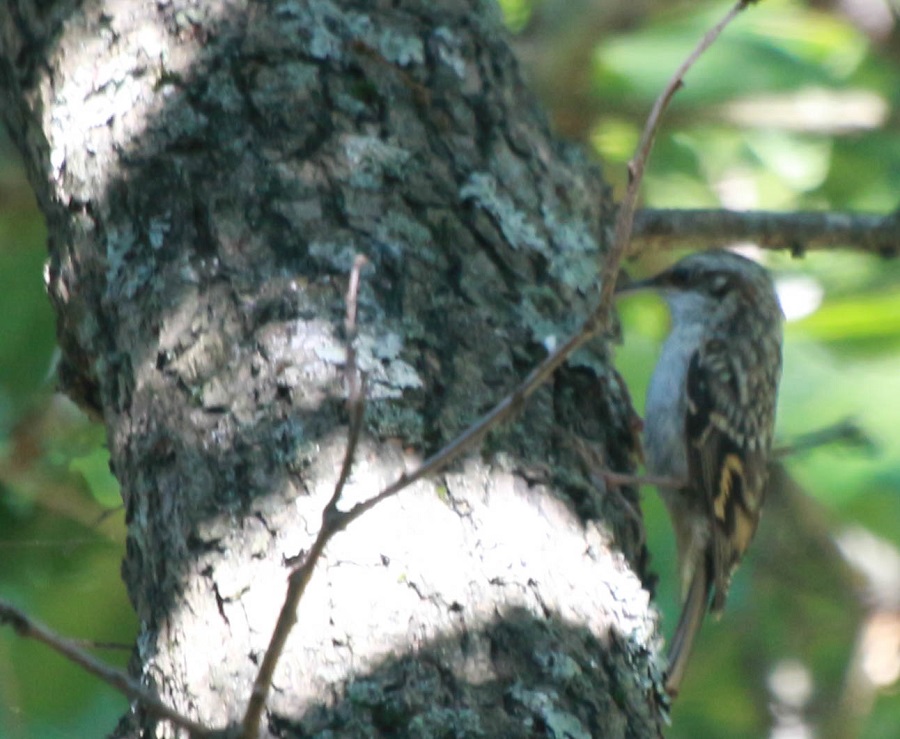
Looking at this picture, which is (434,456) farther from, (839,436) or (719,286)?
(719,286)

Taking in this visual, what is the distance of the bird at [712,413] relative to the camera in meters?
3.37

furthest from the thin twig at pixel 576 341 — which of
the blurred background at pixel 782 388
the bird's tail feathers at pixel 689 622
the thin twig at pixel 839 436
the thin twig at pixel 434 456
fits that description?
the bird's tail feathers at pixel 689 622

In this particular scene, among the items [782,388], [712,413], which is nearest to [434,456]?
[712,413]

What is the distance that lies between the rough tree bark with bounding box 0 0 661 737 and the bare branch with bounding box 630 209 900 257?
0.45m

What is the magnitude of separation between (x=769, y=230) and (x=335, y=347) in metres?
1.46

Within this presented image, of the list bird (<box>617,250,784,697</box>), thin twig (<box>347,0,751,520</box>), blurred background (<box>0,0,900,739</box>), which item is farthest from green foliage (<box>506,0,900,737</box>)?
thin twig (<box>347,0,751,520</box>)

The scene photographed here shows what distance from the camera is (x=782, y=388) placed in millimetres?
3904

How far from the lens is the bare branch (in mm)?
2809

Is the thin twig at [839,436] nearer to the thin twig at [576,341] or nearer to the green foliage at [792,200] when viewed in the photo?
the thin twig at [576,341]

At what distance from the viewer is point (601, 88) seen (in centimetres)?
488

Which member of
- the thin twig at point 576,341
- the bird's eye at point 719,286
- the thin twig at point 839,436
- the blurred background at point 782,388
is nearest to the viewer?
the thin twig at point 576,341

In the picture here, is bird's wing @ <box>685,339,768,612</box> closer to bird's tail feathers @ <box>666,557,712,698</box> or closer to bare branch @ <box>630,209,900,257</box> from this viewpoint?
bird's tail feathers @ <box>666,557,712,698</box>

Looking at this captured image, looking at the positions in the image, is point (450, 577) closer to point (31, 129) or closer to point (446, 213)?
point (446, 213)

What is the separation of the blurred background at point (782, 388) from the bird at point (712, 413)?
10 cm
